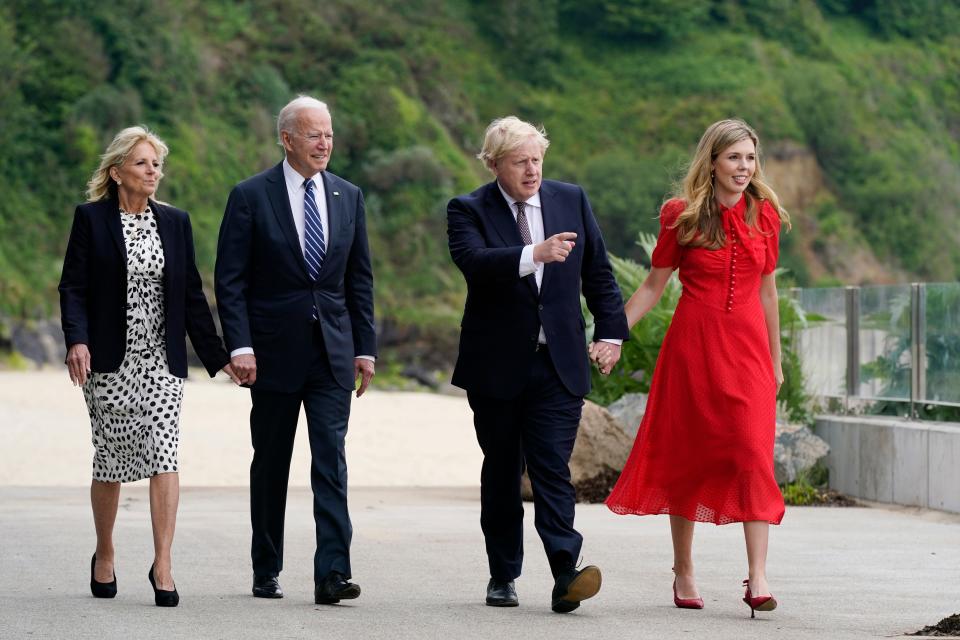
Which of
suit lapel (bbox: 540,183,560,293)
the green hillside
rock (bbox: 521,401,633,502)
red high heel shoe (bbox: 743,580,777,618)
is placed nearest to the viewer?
red high heel shoe (bbox: 743,580,777,618)

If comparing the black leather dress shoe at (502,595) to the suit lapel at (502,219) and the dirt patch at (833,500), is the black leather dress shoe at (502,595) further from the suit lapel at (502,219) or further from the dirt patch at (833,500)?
the dirt patch at (833,500)

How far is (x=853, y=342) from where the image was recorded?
1283cm

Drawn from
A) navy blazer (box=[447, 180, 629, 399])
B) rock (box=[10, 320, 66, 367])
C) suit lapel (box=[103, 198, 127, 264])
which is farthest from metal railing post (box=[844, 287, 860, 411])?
rock (box=[10, 320, 66, 367])

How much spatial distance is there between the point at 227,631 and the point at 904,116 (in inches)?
2760

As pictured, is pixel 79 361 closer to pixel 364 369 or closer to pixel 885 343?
pixel 364 369

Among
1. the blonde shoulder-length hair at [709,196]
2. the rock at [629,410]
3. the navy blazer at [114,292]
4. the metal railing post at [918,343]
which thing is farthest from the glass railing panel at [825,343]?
the navy blazer at [114,292]

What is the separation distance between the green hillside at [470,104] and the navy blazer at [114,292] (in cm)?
3819

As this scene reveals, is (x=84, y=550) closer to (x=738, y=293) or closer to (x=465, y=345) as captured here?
(x=465, y=345)

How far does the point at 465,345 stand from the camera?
6.83 metres

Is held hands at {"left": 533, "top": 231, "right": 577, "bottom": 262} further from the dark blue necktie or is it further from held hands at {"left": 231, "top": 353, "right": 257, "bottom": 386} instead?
held hands at {"left": 231, "top": 353, "right": 257, "bottom": 386}

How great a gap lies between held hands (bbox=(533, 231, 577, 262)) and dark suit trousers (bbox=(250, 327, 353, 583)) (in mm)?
997

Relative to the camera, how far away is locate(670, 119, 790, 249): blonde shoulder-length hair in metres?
6.73

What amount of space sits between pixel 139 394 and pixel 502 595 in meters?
1.60

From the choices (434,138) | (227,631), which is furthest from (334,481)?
(434,138)
